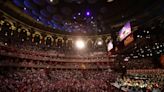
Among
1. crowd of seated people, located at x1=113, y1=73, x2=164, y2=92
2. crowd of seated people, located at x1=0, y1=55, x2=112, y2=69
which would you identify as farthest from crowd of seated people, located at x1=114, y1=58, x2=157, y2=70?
crowd of seated people, located at x1=0, y1=55, x2=112, y2=69

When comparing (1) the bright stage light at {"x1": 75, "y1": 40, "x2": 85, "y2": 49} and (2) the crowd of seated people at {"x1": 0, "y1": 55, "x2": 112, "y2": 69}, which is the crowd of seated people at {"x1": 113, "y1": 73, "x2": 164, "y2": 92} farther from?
(1) the bright stage light at {"x1": 75, "y1": 40, "x2": 85, "y2": 49}

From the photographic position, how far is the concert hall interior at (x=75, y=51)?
16.4m

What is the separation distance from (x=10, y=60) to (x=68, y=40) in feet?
54.2

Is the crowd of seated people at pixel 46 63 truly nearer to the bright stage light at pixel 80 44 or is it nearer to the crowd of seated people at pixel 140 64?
the bright stage light at pixel 80 44

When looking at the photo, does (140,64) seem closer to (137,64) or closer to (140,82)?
(137,64)

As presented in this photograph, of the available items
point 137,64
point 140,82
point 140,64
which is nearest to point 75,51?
point 137,64

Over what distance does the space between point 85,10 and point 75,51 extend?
15.6 metres

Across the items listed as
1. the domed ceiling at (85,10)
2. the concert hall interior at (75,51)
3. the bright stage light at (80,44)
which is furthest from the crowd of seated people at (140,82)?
the bright stage light at (80,44)

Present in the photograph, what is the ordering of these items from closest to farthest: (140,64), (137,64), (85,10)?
(85,10) < (140,64) < (137,64)

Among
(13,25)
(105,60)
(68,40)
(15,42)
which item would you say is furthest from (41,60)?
(105,60)

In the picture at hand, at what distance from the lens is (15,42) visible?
25.5m

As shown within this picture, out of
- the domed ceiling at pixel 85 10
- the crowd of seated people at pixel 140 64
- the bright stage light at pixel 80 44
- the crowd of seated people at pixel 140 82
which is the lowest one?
the crowd of seated people at pixel 140 82

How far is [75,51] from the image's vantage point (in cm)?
3603

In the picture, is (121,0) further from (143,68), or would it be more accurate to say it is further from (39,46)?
(39,46)
